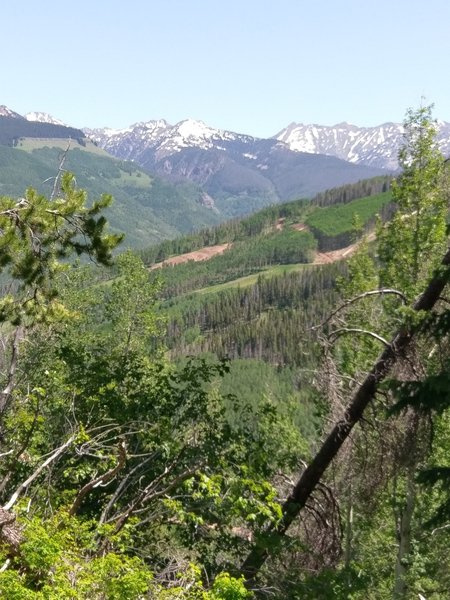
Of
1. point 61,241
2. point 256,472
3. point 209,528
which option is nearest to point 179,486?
point 209,528

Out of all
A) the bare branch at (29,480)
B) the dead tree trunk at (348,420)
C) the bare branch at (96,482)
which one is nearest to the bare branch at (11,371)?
the bare branch at (29,480)

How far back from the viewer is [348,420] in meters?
8.14

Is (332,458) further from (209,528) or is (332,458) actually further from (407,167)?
(407,167)

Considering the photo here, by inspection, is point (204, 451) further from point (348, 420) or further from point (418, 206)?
point (418, 206)

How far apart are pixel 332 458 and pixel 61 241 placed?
5.69m

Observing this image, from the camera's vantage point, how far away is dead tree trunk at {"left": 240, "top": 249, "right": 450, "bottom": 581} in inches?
309

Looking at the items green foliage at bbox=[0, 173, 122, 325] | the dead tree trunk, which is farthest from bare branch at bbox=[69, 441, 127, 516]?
green foliage at bbox=[0, 173, 122, 325]

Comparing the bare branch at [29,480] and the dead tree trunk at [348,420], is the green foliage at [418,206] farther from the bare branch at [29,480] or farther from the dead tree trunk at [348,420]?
the bare branch at [29,480]

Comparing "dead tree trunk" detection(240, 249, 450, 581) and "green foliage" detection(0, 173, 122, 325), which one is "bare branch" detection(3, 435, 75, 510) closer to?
"green foliage" detection(0, 173, 122, 325)

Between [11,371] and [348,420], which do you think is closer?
[348,420]

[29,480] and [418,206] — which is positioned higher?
[418,206]

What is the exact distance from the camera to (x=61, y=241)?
936 cm

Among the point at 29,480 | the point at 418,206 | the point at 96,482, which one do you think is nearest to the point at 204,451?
the point at 96,482

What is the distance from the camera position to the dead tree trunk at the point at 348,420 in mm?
7859
